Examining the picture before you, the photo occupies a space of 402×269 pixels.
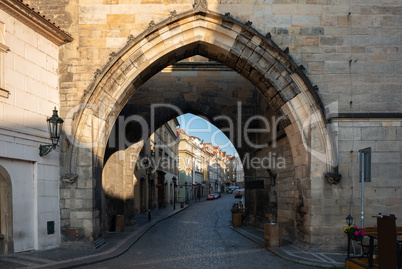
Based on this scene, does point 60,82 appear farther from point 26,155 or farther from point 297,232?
point 297,232

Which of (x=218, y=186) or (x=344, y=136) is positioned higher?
(x=344, y=136)

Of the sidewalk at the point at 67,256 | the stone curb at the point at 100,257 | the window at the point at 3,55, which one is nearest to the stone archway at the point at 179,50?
the sidewalk at the point at 67,256

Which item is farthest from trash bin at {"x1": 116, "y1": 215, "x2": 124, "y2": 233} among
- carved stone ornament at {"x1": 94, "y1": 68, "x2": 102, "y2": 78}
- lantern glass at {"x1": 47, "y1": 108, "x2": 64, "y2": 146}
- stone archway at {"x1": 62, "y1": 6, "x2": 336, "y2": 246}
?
carved stone ornament at {"x1": 94, "y1": 68, "x2": 102, "y2": 78}

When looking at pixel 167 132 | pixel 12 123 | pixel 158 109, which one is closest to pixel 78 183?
pixel 12 123

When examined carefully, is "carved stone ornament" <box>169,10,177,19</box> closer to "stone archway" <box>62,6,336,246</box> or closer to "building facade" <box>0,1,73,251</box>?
"stone archway" <box>62,6,336,246</box>

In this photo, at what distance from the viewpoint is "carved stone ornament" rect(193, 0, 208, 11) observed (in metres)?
11.5

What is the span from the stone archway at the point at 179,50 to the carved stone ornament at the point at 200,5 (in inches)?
1.5

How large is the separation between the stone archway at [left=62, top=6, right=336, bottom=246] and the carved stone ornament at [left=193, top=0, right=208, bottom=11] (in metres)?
0.04

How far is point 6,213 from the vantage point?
941 cm

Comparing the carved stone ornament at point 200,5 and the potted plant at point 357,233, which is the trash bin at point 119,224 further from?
the potted plant at point 357,233

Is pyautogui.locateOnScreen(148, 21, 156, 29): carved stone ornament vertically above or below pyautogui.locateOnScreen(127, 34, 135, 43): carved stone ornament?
above

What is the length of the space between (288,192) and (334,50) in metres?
4.88

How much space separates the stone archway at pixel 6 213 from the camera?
9.30 m

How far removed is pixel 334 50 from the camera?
11.5 meters
